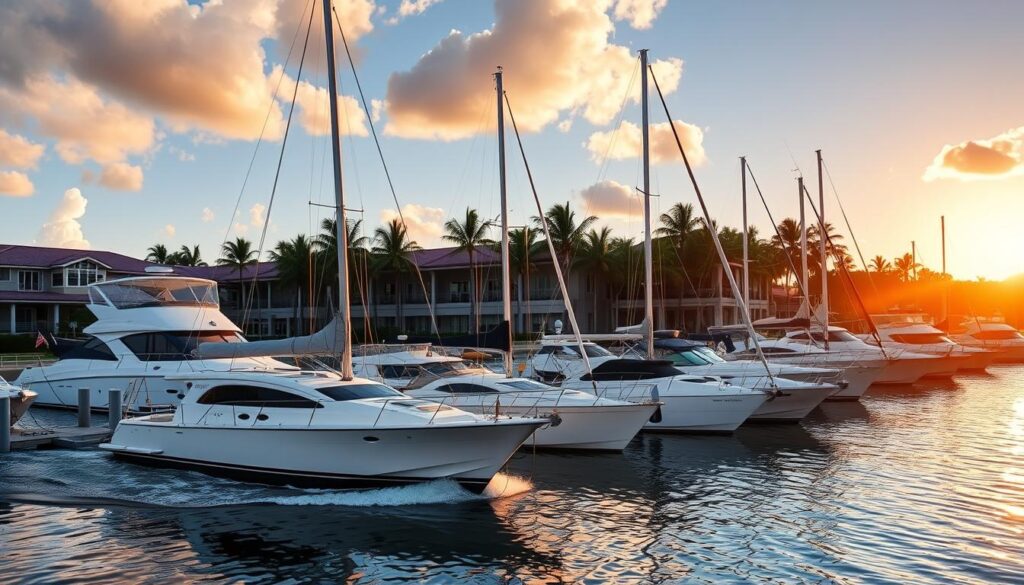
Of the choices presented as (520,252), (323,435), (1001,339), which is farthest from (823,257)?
(323,435)

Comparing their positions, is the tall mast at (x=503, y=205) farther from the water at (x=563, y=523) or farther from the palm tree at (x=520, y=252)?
the palm tree at (x=520, y=252)

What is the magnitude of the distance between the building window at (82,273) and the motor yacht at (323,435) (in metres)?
50.0

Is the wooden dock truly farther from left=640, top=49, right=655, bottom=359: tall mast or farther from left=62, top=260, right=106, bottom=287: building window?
left=62, top=260, right=106, bottom=287: building window

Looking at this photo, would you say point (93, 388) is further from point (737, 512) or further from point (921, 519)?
point (921, 519)

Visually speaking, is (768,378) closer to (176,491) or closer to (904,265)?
(176,491)

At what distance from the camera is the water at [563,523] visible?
10.2 meters

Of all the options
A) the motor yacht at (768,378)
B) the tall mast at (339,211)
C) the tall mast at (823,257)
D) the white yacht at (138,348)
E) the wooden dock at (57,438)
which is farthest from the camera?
the tall mast at (823,257)

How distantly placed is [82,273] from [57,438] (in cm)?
4767

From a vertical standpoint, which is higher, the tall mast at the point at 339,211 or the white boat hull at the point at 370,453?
the tall mast at the point at 339,211

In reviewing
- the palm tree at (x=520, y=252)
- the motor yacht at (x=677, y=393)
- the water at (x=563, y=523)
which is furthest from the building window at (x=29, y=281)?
the motor yacht at (x=677, y=393)

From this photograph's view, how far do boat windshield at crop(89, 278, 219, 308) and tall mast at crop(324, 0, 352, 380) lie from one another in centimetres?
1267

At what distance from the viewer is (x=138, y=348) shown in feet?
82.0

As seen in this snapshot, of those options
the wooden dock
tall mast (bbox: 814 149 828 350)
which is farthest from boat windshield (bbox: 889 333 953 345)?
the wooden dock

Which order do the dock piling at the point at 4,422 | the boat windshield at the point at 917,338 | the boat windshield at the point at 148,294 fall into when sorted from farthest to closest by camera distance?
the boat windshield at the point at 917,338 → the boat windshield at the point at 148,294 → the dock piling at the point at 4,422
